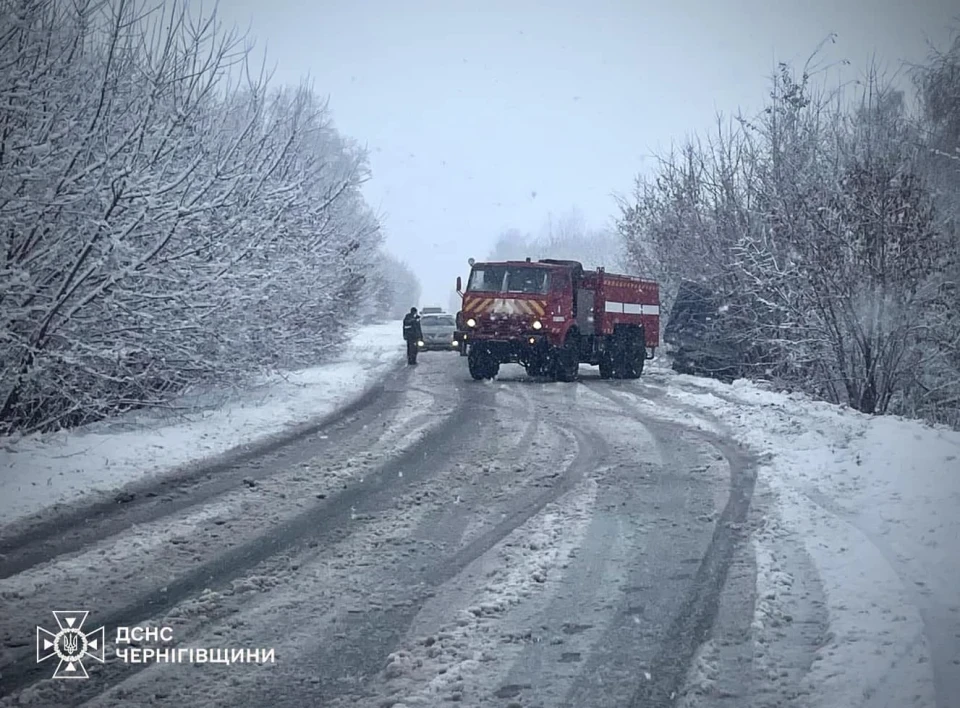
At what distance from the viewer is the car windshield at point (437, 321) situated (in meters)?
31.5

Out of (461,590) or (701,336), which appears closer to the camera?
(461,590)

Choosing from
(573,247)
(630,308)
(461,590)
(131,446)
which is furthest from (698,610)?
(573,247)

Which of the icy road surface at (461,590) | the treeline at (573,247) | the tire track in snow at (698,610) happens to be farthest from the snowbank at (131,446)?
the treeline at (573,247)

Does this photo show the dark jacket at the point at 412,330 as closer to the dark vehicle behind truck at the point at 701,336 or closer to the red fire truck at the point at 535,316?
the red fire truck at the point at 535,316

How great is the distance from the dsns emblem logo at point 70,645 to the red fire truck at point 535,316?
1475cm

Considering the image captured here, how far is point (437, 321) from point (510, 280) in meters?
12.6

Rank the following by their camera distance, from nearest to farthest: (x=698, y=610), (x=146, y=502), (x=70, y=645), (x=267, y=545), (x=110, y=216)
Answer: (x=70, y=645), (x=698, y=610), (x=267, y=545), (x=146, y=502), (x=110, y=216)

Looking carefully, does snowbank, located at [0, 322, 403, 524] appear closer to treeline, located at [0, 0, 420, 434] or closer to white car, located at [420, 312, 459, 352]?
treeline, located at [0, 0, 420, 434]

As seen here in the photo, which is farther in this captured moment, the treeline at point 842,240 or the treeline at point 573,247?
Answer: the treeline at point 573,247

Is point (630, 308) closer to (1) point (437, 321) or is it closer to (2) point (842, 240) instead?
(2) point (842, 240)

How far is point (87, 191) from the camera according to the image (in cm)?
917

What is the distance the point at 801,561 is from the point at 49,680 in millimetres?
4598

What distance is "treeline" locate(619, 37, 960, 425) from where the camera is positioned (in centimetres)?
1350

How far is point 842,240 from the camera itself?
13.9 m
